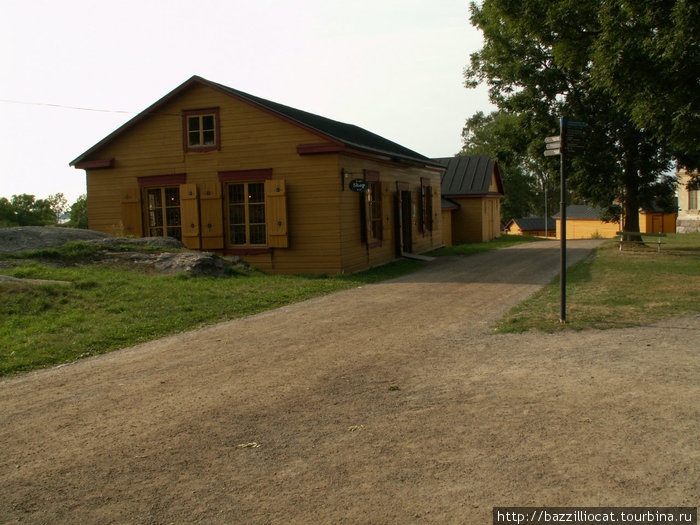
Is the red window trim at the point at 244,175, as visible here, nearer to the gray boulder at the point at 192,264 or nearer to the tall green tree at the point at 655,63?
the gray boulder at the point at 192,264

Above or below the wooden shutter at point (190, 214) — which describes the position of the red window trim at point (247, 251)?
below

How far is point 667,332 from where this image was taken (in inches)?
314

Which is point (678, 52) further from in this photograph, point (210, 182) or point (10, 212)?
point (10, 212)

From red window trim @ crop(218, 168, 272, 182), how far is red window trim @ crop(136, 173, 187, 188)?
1295 millimetres

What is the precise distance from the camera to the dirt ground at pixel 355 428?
362cm

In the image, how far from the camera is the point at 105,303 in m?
10.4

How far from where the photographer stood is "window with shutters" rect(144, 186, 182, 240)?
59.1 feet

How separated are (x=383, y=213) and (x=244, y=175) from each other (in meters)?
4.69

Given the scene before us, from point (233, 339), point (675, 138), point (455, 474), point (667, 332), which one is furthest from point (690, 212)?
point (455, 474)

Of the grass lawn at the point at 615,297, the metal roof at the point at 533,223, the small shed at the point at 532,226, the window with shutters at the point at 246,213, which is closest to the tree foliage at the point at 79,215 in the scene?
the window with shutters at the point at 246,213

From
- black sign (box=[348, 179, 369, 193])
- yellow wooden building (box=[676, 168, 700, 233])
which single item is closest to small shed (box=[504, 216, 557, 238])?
yellow wooden building (box=[676, 168, 700, 233])

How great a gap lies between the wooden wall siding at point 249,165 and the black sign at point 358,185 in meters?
0.61

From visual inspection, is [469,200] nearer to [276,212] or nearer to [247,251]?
[247,251]

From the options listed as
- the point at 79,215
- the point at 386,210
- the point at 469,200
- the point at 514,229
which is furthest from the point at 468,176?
the point at 514,229
